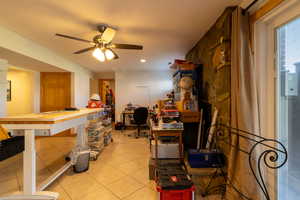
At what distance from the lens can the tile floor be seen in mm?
1881

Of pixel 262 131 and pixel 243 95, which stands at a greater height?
pixel 243 95

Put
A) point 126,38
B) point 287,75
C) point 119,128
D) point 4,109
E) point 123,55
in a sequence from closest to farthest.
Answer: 1. point 287,75
2. point 126,38
3. point 4,109
4. point 123,55
5. point 119,128

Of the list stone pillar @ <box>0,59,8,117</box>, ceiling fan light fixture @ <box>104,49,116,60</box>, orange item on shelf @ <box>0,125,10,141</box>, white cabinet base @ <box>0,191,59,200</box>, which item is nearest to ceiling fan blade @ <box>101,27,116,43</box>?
ceiling fan light fixture @ <box>104,49,116,60</box>

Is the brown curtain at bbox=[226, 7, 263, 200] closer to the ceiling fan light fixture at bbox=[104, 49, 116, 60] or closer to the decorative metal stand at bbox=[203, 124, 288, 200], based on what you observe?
the decorative metal stand at bbox=[203, 124, 288, 200]

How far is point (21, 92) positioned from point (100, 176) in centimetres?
420

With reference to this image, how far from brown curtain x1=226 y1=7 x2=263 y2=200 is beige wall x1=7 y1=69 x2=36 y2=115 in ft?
17.9

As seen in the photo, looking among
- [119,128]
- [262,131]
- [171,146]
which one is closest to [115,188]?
[171,146]

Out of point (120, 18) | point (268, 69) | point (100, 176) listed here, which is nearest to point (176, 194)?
point (100, 176)

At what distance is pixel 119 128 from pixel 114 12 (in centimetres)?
445

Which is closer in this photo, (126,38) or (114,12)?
(114,12)

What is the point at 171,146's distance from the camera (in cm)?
244

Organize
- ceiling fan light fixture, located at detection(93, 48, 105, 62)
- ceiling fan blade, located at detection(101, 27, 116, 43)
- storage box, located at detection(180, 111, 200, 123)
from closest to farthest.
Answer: ceiling fan blade, located at detection(101, 27, 116, 43) → ceiling fan light fixture, located at detection(93, 48, 105, 62) → storage box, located at detection(180, 111, 200, 123)

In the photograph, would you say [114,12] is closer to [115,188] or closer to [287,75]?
[287,75]

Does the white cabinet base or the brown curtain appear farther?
the white cabinet base
